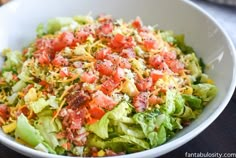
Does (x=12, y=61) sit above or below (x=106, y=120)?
below

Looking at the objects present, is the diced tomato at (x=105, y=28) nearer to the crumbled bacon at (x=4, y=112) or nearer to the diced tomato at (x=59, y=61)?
the diced tomato at (x=59, y=61)

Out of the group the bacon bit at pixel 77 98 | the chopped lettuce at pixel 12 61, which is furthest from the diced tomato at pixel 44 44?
the bacon bit at pixel 77 98

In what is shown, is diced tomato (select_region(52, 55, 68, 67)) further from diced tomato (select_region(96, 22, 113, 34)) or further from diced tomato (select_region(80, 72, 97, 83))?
diced tomato (select_region(96, 22, 113, 34))

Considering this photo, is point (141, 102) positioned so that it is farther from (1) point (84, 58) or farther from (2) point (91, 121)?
(1) point (84, 58)

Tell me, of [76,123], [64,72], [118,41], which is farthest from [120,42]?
[76,123]

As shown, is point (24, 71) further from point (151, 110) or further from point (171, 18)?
point (171, 18)

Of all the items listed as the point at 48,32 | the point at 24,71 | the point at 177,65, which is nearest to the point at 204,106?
the point at 177,65

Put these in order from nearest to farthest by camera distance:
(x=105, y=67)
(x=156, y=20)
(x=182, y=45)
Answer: (x=105, y=67) < (x=182, y=45) < (x=156, y=20)

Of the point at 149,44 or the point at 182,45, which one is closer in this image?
the point at 149,44
